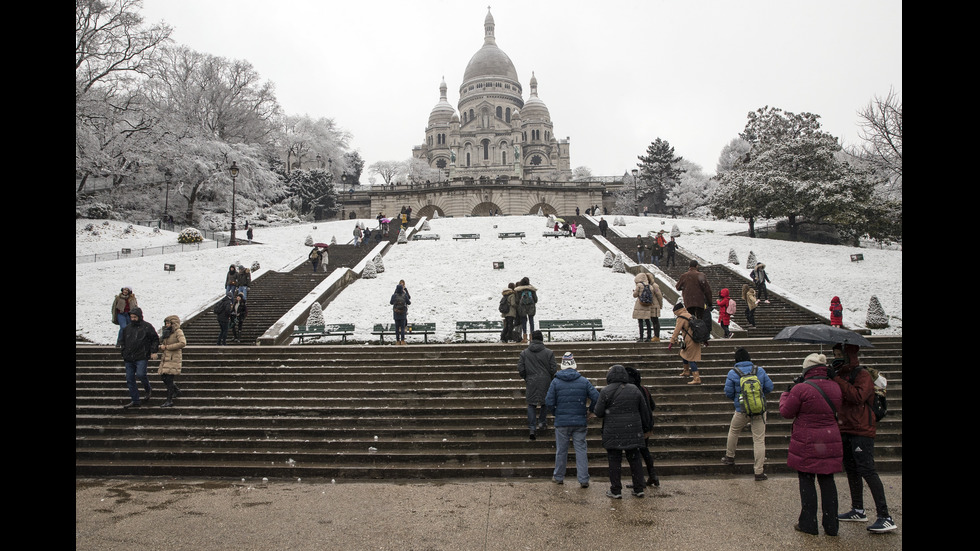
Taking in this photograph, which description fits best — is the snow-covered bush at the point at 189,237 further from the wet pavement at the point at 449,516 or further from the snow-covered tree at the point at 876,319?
the snow-covered tree at the point at 876,319

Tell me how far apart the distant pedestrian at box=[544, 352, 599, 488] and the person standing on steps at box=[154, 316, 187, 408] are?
6207mm

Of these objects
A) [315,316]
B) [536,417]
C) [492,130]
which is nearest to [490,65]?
[492,130]

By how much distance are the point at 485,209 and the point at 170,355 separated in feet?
145

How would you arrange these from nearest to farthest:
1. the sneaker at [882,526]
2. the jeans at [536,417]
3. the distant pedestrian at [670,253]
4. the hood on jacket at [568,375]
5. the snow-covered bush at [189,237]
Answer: the sneaker at [882,526] < the hood on jacket at [568,375] < the jeans at [536,417] < the distant pedestrian at [670,253] < the snow-covered bush at [189,237]

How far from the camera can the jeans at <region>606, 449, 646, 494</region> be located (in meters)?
6.19

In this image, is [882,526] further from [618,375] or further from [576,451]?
[576,451]

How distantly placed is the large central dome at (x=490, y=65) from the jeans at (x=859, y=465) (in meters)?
96.1

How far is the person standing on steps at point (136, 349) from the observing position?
9.13 m

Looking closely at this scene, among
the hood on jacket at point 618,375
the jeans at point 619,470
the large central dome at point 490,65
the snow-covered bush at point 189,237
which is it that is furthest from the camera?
the large central dome at point 490,65

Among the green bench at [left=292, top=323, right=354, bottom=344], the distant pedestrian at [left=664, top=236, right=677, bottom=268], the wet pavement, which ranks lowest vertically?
the wet pavement

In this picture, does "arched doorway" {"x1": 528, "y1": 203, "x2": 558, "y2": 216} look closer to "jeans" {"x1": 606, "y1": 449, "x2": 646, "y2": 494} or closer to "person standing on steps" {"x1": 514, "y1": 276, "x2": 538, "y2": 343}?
"person standing on steps" {"x1": 514, "y1": 276, "x2": 538, "y2": 343}

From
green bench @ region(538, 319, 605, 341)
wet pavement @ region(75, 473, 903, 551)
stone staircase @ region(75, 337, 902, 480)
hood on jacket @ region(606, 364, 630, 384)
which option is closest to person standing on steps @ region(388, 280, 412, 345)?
stone staircase @ region(75, 337, 902, 480)

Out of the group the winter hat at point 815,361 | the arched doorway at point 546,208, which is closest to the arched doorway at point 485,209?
the arched doorway at point 546,208

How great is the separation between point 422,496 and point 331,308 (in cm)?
1095
